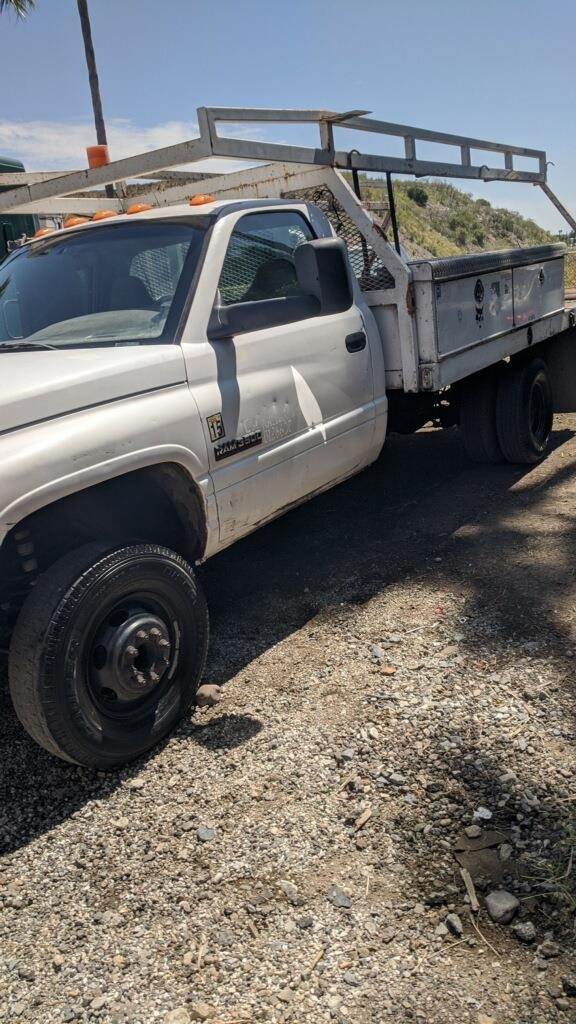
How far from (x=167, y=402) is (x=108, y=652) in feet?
3.12

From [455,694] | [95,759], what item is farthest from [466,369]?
[95,759]

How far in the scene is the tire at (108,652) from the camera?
2.66 metres

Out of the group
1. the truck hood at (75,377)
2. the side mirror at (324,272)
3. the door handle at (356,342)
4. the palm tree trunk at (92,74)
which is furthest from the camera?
the palm tree trunk at (92,74)

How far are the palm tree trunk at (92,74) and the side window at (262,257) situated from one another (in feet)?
49.9

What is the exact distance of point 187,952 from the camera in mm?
2174

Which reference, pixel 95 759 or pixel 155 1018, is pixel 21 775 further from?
pixel 155 1018

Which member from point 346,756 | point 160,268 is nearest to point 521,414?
point 160,268

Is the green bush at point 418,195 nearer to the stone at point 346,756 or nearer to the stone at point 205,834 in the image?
the stone at point 346,756

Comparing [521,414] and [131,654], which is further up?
[521,414]

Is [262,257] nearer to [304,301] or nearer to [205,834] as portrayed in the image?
[304,301]

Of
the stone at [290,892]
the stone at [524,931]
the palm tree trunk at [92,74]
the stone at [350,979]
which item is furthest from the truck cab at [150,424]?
the palm tree trunk at [92,74]

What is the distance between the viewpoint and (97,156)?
13.9 feet

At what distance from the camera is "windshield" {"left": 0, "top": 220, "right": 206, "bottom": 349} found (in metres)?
3.35

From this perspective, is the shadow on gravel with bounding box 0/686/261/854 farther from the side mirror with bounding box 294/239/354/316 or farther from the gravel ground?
the side mirror with bounding box 294/239/354/316
